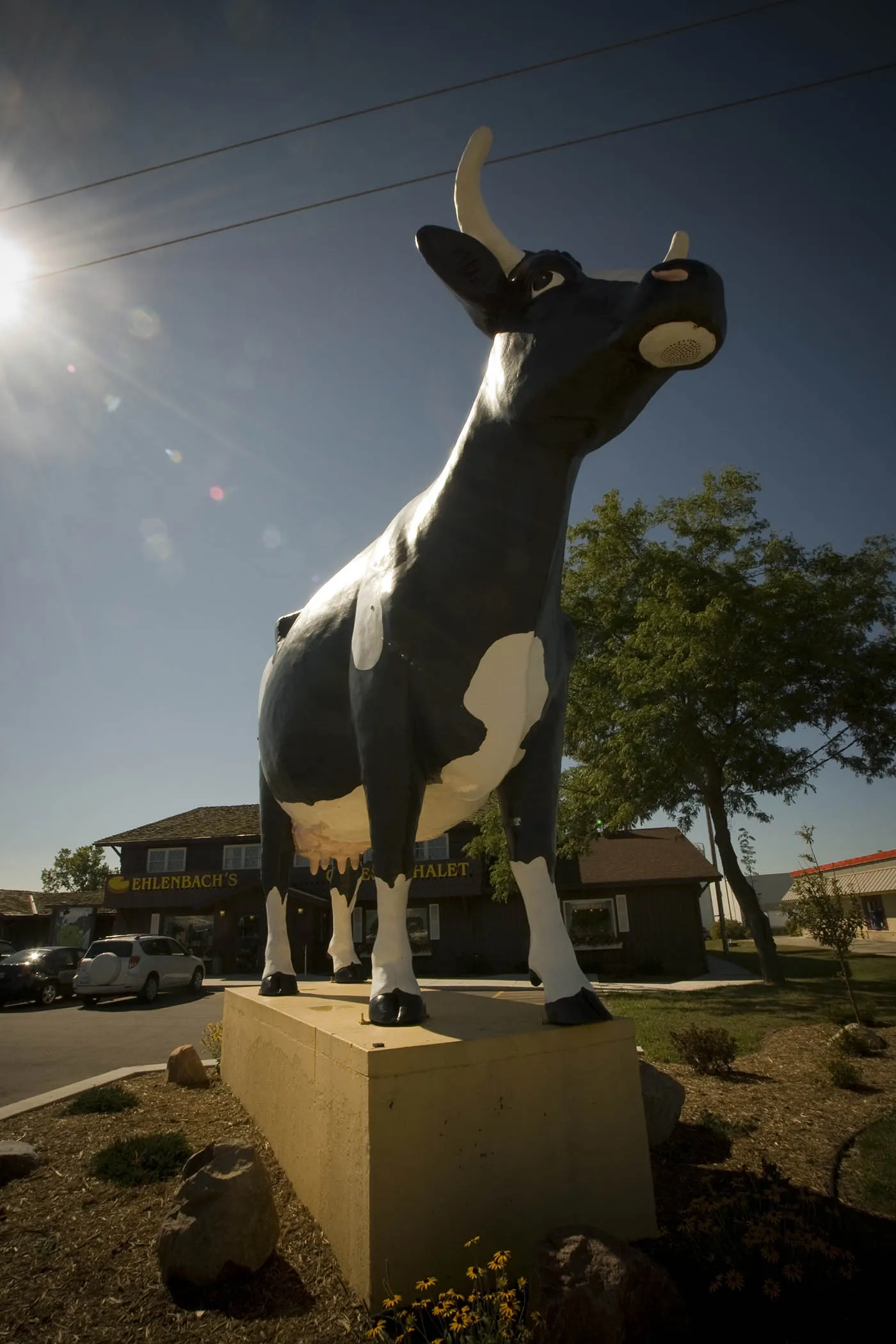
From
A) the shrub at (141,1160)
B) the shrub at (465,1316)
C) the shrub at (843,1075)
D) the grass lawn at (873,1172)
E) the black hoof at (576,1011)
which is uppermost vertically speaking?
the black hoof at (576,1011)

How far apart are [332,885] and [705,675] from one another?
10.1m

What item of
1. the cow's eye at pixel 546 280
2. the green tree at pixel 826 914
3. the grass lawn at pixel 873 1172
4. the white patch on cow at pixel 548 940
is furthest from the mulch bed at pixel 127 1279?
the green tree at pixel 826 914

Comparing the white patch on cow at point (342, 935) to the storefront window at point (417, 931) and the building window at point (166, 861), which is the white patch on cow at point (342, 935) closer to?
the storefront window at point (417, 931)

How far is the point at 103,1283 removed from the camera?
260 cm

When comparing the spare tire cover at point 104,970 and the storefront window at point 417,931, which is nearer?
the spare tire cover at point 104,970

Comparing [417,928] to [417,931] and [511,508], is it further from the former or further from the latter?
[511,508]

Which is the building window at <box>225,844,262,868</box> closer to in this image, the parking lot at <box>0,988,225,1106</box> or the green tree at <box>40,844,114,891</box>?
the parking lot at <box>0,988,225,1106</box>

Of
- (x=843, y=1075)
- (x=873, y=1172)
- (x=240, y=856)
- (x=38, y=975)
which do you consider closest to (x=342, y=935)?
(x=873, y=1172)

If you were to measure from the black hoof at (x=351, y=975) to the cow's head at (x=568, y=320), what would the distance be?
156 inches

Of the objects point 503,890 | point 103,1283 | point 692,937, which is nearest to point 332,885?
point 103,1283

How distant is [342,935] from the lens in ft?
17.5

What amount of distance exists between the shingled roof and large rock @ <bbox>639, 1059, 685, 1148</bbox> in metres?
22.1

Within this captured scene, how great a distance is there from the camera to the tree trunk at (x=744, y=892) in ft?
49.4

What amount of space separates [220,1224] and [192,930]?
85.0 feet
